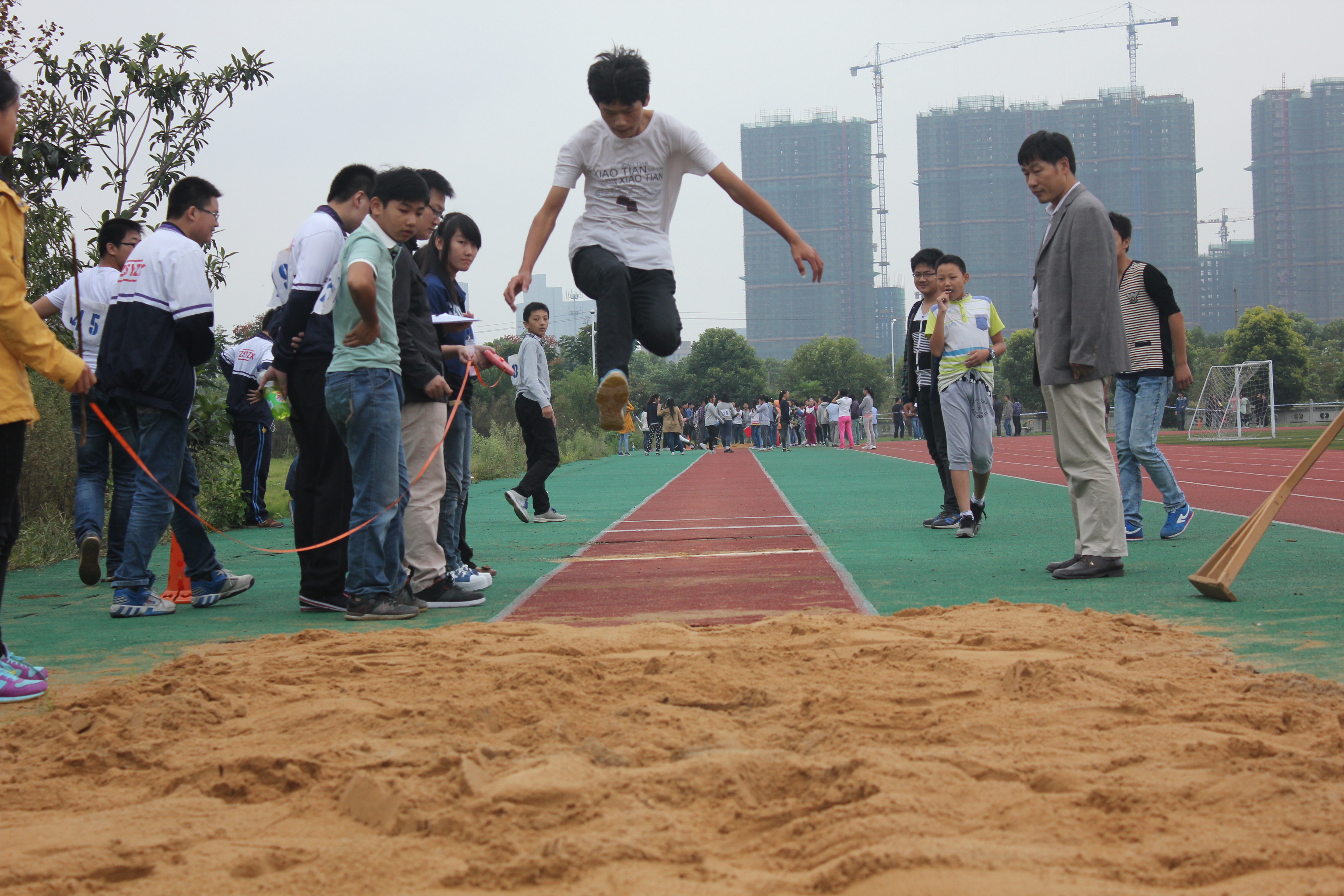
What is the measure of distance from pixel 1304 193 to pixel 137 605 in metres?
178

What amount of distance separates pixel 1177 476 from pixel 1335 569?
9957 millimetres

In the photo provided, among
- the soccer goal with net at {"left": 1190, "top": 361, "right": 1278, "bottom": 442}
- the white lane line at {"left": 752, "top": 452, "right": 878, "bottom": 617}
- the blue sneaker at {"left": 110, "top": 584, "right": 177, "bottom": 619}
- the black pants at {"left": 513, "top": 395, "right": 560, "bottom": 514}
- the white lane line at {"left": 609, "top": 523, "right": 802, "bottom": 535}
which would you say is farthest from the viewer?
the soccer goal with net at {"left": 1190, "top": 361, "right": 1278, "bottom": 442}

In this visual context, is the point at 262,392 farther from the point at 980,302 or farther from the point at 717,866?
the point at 717,866

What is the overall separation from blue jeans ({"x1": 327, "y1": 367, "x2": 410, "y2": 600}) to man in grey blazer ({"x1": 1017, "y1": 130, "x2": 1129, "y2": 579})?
326 centimetres

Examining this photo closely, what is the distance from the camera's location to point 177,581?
6.02 metres

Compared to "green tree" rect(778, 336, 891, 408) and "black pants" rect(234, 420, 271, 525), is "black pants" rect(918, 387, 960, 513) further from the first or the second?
"green tree" rect(778, 336, 891, 408)

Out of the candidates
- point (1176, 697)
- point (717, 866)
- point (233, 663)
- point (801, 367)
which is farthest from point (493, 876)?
point (801, 367)

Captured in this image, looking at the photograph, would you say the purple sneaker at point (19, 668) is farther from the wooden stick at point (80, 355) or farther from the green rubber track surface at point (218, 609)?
the wooden stick at point (80, 355)

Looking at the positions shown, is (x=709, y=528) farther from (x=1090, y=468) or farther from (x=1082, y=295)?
(x=1082, y=295)

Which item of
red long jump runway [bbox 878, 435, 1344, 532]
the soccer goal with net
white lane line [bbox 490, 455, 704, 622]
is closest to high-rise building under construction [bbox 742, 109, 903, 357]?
the soccer goal with net

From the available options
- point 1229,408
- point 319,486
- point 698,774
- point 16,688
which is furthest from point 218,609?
point 1229,408

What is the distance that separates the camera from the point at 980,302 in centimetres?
833

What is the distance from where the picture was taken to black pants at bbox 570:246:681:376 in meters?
5.14

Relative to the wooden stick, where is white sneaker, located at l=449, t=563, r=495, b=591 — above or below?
below
